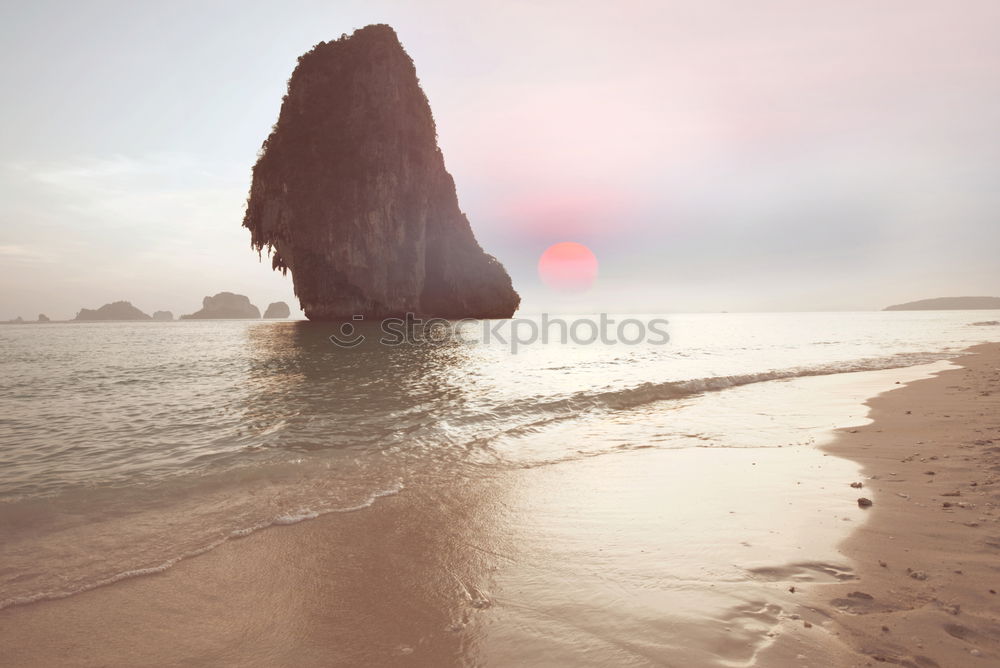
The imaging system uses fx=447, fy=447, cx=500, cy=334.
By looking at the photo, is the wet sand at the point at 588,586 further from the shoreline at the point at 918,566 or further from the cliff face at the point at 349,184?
the cliff face at the point at 349,184

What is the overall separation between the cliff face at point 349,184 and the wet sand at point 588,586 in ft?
207

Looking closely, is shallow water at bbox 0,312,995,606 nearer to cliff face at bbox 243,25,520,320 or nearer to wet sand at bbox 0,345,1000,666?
wet sand at bbox 0,345,1000,666

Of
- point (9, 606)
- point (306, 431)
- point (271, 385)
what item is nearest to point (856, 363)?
point (306, 431)

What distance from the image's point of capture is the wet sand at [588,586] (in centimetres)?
276

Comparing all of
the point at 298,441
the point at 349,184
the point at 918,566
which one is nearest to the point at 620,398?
the point at 298,441

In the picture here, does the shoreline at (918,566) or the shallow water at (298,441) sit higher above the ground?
the shoreline at (918,566)

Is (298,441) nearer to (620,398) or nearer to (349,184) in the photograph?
(620,398)

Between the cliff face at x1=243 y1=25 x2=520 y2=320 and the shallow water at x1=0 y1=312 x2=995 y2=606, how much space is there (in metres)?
47.3

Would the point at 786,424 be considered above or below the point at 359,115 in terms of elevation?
below

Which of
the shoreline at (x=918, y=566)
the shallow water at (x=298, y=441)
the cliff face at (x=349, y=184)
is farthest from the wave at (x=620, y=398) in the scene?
the cliff face at (x=349, y=184)

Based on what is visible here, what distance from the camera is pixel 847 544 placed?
396 cm

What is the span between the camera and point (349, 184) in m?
65.0

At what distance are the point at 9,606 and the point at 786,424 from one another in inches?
449

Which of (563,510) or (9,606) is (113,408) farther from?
(563,510)
